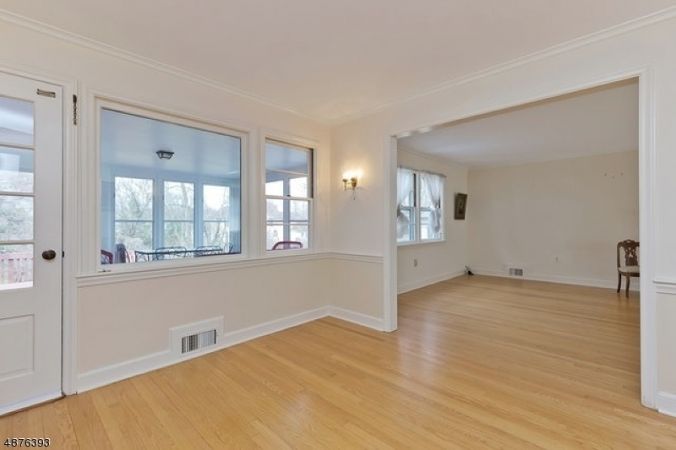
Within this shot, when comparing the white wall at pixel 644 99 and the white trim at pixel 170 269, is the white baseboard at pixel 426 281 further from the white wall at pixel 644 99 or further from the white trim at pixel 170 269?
the white wall at pixel 644 99

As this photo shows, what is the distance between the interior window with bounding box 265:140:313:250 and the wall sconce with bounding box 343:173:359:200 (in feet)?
1.51

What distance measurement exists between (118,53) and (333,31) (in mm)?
1713

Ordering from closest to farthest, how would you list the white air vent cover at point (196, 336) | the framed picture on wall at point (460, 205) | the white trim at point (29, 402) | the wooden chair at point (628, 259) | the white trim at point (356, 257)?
1. the white trim at point (29, 402)
2. the white air vent cover at point (196, 336)
3. the white trim at point (356, 257)
4. the wooden chair at point (628, 259)
5. the framed picture on wall at point (460, 205)

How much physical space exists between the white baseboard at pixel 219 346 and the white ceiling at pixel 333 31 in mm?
2498

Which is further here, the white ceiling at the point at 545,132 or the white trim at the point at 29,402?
the white ceiling at the point at 545,132

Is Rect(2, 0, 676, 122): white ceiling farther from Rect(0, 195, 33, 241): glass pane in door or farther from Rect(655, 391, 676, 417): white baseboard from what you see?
Rect(655, 391, 676, 417): white baseboard

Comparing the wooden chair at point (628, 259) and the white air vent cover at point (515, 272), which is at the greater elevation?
the wooden chair at point (628, 259)

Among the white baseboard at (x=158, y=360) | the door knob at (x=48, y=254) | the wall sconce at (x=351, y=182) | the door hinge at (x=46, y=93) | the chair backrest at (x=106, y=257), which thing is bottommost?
the white baseboard at (x=158, y=360)

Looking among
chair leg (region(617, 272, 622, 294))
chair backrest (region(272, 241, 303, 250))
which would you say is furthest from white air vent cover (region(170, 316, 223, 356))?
chair leg (region(617, 272, 622, 294))

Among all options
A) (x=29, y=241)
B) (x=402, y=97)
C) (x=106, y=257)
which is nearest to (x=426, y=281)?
(x=402, y=97)

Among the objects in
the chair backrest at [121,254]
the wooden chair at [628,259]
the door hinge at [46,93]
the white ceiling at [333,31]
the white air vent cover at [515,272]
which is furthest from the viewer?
the white air vent cover at [515,272]

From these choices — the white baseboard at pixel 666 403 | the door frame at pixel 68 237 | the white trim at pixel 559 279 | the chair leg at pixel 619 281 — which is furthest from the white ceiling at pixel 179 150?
the chair leg at pixel 619 281

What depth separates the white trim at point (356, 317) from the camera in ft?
12.6

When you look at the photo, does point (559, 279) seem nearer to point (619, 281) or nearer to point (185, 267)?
point (619, 281)
